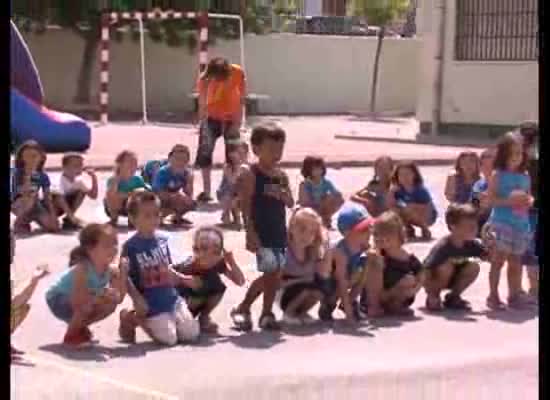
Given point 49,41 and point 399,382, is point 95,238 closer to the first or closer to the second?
point 399,382

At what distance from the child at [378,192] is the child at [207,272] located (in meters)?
3.51

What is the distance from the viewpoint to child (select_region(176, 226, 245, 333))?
7164 mm

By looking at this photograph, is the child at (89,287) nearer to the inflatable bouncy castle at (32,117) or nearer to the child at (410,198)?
the child at (410,198)

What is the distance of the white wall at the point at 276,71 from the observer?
30.9m

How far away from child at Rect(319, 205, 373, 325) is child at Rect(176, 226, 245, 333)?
0.62 metres

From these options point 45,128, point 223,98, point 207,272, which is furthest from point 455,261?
point 45,128

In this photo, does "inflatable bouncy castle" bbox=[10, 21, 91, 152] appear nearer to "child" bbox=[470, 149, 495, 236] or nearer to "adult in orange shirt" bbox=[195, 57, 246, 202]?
"adult in orange shirt" bbox=[195, 57, 246, 202]

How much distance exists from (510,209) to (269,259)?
1743 mm

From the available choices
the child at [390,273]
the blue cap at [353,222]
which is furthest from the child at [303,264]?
the child at [390,273]

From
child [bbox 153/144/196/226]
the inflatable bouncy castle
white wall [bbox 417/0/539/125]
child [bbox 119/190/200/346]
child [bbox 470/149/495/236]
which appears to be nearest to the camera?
child [bbox 119/190/200/346]

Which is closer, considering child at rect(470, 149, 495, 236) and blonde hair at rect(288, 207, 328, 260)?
blonde hair at rect(288, 207, 328, 260)

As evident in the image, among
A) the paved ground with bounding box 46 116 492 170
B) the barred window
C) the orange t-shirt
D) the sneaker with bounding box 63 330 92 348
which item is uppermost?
the barred window

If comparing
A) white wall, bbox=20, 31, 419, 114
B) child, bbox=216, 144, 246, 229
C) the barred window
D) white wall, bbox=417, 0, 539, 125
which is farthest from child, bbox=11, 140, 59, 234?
white wall, bbox=20, 31, 419, 114

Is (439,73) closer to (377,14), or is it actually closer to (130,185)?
(377,14)
